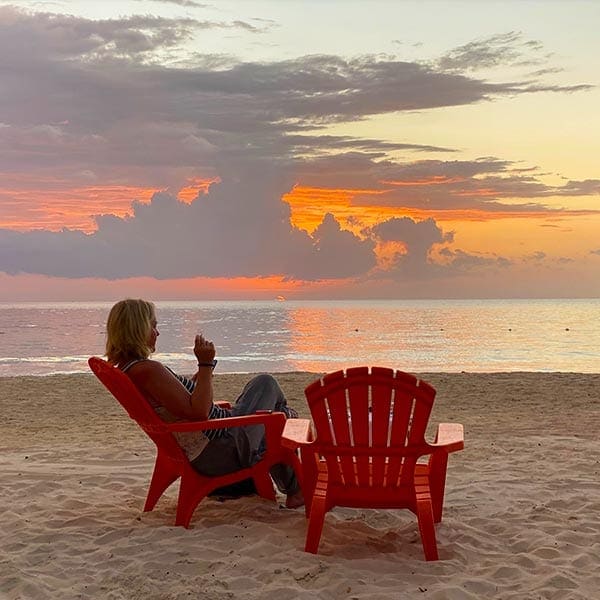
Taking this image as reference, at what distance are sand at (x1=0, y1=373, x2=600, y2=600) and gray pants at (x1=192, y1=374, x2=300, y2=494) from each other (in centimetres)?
26

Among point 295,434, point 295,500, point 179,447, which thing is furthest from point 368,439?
point 179,447

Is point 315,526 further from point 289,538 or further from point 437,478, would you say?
point 437,478

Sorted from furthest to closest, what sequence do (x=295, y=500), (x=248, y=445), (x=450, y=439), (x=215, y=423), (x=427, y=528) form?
(x=295, y=500) < (x=248, y=445) < (x=215, y=423) < (x=450, y=439) < (x=427, y=528)

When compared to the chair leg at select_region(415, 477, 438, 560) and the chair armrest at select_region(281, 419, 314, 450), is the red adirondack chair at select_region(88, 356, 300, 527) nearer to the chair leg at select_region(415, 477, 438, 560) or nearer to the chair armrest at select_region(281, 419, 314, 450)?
the chair armrest at select_region(281, 419, 314, 450)

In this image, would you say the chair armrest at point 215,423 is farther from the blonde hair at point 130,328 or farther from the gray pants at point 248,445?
the blonde hair at point 130,328

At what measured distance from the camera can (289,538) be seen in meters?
4.51

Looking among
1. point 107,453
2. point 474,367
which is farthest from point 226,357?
point 107,453

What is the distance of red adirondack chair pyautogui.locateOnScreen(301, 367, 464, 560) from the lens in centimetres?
425

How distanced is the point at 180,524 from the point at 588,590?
7.51 feet

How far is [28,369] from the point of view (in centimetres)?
2325

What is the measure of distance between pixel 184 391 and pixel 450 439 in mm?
1555

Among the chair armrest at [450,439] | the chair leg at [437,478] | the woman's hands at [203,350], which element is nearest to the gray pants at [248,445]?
the woman's hands at [203,350]

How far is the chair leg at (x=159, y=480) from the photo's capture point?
511 centimetres

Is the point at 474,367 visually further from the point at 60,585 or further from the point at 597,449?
the point at 60,585
